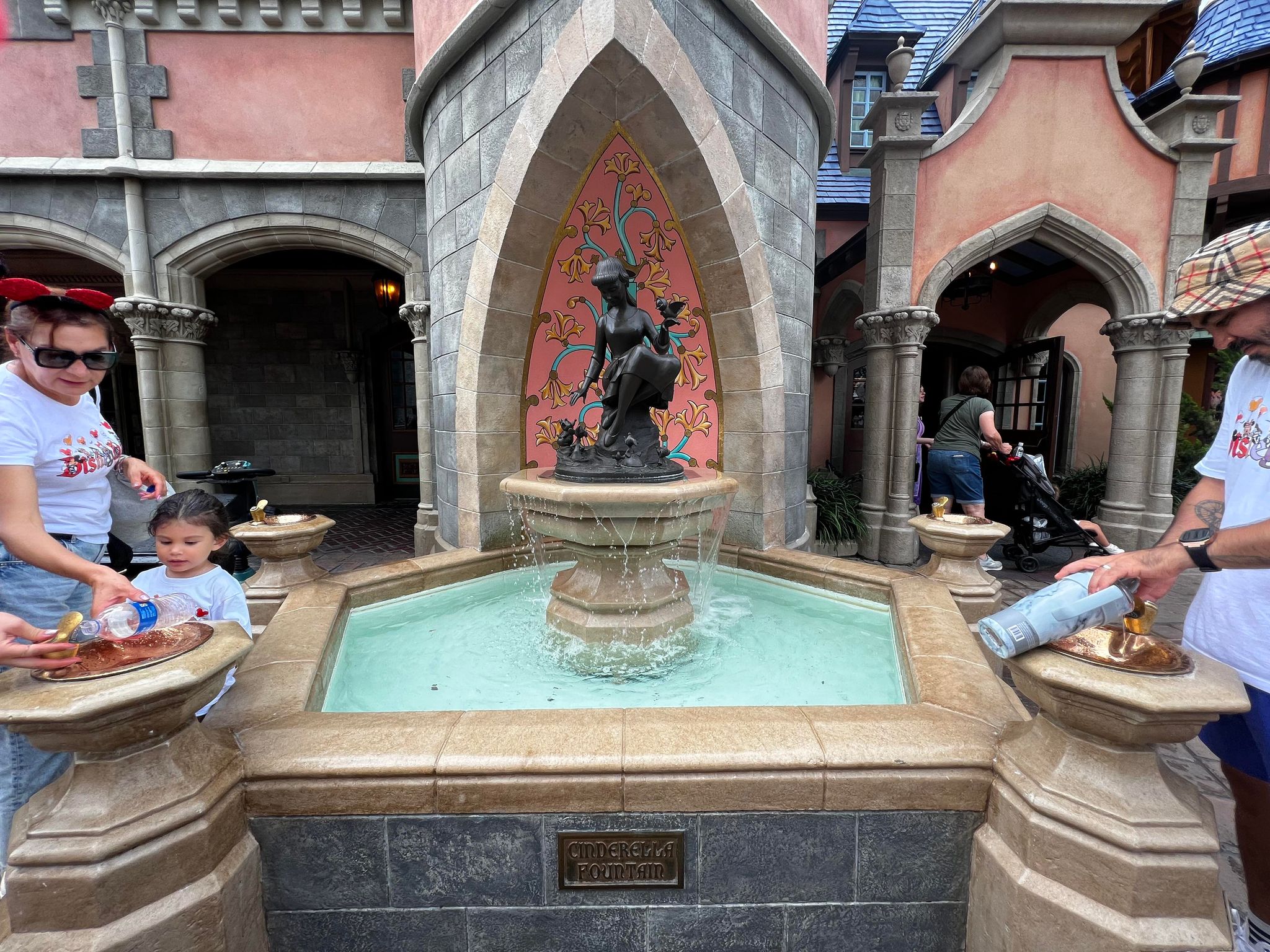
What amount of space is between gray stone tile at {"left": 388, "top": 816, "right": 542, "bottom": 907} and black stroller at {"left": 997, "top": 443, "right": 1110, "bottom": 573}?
6.03m

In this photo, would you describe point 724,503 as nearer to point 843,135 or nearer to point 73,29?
point 73,29

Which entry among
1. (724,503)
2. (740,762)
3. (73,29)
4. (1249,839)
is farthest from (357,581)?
(73,29)

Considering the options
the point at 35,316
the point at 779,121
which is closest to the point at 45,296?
the point at 35,316

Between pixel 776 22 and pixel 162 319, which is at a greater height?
pixel 776 22

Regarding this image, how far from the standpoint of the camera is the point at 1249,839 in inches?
60.2

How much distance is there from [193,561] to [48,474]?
58 cm

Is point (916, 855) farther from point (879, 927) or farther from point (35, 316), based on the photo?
point (35, 316)

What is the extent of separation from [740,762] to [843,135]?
11.1m

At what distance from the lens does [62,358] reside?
1.63m

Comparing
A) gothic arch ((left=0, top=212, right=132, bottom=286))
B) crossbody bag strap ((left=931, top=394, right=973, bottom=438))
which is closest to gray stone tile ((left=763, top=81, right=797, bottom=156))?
crossbody bag strap ((left=931, top=394, right=973, bottom=438))

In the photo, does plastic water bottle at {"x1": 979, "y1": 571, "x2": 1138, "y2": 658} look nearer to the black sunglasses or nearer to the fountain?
the fountain

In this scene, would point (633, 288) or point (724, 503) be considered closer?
point (724, 503)

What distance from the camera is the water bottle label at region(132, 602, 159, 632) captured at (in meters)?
1.52

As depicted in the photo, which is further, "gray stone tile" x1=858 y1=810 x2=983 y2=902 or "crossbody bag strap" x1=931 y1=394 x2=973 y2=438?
"crossbody bag strap" x1=931 y1=394 x2=973 y2=438
